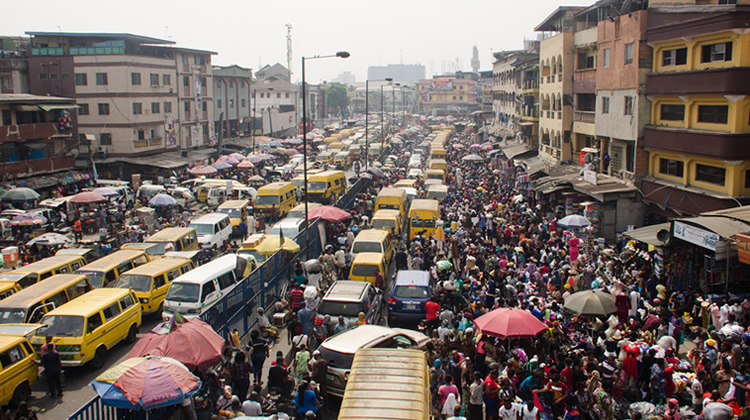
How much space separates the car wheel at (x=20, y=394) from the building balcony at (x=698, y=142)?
19555mm

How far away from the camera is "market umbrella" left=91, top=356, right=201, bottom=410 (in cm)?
935

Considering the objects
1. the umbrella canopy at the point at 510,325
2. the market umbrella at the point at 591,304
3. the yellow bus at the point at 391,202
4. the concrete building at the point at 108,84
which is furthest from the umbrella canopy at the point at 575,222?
the concrete building at the point at 108,84

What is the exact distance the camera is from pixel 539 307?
15.3 m

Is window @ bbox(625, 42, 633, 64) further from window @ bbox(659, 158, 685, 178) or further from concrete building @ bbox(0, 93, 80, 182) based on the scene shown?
concrete building @ bbox(0, 93, 80, 182)

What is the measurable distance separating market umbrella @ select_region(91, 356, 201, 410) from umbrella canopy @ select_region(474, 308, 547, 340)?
18.8 feet

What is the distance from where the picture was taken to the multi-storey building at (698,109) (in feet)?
62.2

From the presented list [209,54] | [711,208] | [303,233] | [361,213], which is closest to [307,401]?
[303,233]

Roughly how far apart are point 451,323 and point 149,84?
42.4 meters

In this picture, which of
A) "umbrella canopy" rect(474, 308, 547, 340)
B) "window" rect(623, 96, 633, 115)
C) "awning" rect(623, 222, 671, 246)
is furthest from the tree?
"umbrella canopy" rect(474, 308, 547, 340)

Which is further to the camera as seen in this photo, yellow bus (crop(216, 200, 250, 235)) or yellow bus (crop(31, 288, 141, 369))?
yellow bus (crop(216, 200, 250, 235))

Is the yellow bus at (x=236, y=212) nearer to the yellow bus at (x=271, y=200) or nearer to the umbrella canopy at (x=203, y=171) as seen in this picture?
the yellow bus at (x=271, y=200)

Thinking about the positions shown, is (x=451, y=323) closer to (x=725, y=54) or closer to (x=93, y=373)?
(x=93, y=373)

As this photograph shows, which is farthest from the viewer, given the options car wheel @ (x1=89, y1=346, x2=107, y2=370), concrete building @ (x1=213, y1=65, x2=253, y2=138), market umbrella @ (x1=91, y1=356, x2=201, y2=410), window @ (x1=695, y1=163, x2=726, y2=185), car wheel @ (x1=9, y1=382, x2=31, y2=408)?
concrete building @ (x1=213, y1=65, x2=253, y2=138)

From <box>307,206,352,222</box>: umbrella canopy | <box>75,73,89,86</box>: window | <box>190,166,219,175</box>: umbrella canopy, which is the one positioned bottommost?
<box>307,206,352,222</box>: umbrella canopy
